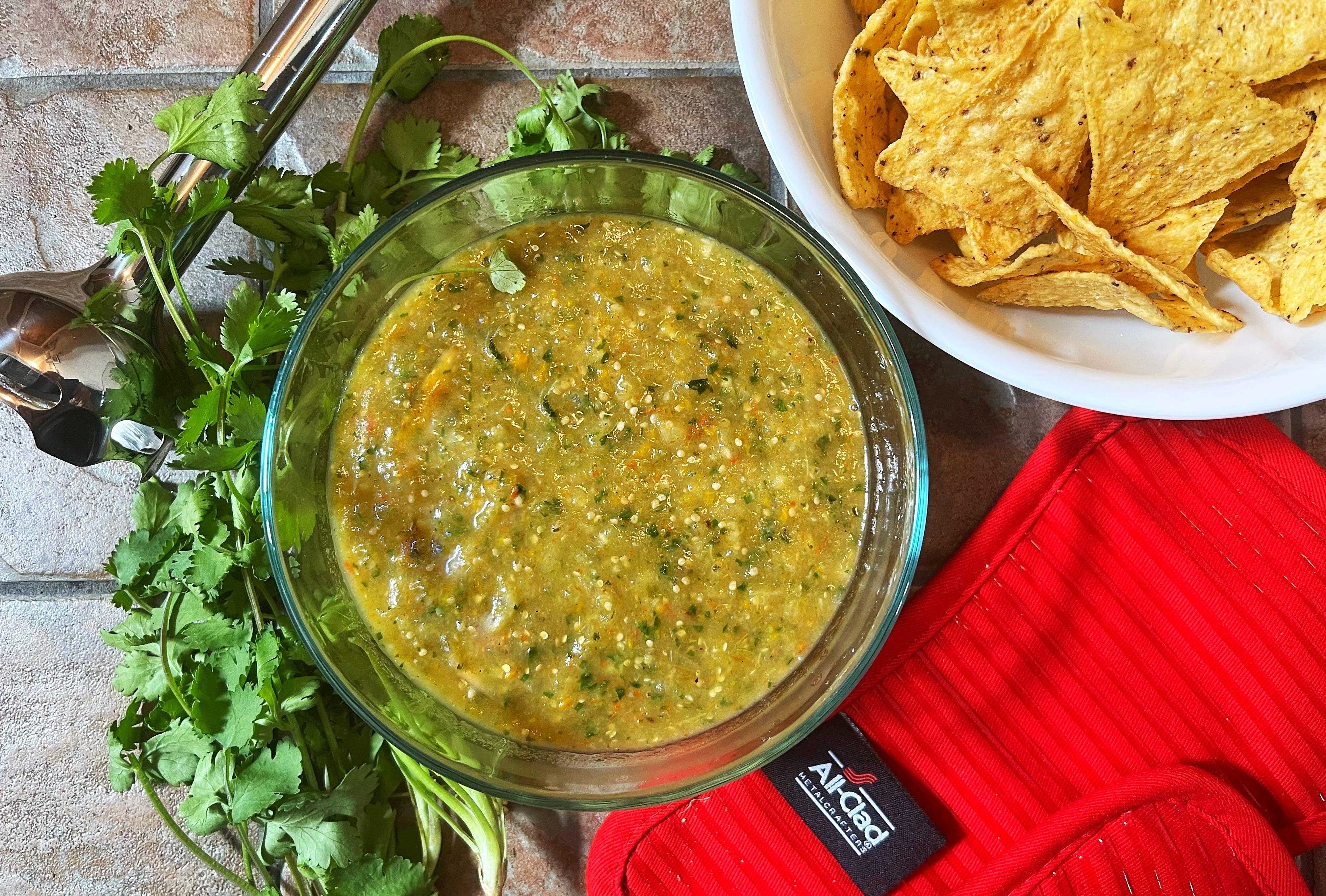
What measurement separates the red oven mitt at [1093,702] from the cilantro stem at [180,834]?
Result: 0.60 m

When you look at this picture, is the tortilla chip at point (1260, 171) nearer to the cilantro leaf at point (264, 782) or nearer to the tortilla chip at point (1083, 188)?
the tortilla chip at point (1083, 188)

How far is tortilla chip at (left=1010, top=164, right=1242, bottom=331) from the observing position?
4.23ft

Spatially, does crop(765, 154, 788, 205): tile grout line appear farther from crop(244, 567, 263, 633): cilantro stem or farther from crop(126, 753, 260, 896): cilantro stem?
crop(126, 753, 260, 896): cilantro stem

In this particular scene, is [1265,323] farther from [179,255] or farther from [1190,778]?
[179,255]

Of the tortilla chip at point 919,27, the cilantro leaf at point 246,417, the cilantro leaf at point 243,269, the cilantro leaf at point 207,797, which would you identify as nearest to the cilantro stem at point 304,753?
the cilantro leaf at point 207,797

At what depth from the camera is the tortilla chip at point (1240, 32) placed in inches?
48.4

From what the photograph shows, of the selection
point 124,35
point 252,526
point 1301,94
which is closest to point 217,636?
point 252,526

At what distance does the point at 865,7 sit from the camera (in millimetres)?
1413

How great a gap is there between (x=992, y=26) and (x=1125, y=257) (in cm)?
37

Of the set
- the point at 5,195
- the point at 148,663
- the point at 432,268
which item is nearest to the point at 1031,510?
the point at 432,268

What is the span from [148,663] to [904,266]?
4.50 feet

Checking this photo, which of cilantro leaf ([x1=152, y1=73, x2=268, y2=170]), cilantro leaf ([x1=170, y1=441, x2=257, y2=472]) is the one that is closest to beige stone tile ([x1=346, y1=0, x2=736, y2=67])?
cilantro leaf ([x1=152, y1=73, x2=268, y2=170])

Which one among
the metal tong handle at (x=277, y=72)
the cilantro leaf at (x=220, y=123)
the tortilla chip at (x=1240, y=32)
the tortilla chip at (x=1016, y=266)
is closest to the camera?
the tortilla chip at (x=1240, y=32)

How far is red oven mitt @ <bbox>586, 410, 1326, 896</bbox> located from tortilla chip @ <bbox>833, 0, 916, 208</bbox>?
0.60m
